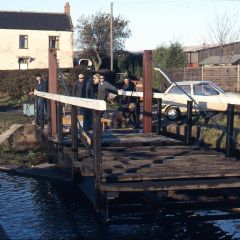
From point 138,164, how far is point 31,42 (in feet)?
181

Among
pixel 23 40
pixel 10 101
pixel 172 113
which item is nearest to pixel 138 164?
pixel 172 113

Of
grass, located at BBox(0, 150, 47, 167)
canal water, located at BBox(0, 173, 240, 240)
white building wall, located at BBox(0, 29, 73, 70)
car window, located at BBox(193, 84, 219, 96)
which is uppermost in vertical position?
white building wall, located at BBox(0, 29, 73, 70)

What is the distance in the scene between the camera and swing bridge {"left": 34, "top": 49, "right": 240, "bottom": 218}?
24.6 ft

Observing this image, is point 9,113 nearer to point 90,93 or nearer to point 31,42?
point 90,93

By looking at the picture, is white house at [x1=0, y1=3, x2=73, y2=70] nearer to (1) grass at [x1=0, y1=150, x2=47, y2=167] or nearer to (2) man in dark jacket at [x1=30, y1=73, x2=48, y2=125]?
(2) man in dark jacket at [x1=30, y1=73, x2=48, y2=125]

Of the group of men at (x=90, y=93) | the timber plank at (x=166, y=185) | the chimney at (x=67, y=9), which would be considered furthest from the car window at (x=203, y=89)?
the chimney at (x=67, y=9)

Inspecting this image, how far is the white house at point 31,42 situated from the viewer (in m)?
61.2

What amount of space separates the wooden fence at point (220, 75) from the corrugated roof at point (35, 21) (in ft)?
101

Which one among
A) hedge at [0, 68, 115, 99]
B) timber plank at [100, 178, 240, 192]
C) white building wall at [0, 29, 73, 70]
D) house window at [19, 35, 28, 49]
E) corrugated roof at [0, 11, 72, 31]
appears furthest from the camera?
corrugated roof at [0, 11, 72, 31]

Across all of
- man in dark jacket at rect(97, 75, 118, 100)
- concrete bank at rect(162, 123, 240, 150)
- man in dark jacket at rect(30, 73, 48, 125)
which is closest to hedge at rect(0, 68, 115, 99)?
man in dark jacket at rect(30, 73, 48, 125)

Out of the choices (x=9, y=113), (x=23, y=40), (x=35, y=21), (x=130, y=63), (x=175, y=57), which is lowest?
(x=9, y=113)

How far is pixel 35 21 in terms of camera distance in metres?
64.7

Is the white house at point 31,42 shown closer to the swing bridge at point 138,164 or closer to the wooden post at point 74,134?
the swing bridge at point 138,164

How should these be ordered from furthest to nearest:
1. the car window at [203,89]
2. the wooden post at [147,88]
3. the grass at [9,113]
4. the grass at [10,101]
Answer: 1. the grass at [10,101]
2. the car window at [203,89]
3. the grass at [9,113]
4. the wooden post at [147,88]
